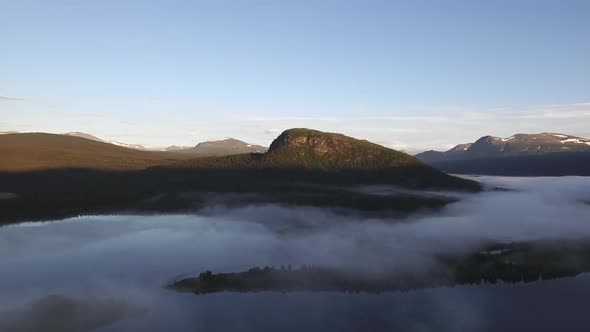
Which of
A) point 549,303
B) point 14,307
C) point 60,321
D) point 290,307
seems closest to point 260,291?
point 290,307

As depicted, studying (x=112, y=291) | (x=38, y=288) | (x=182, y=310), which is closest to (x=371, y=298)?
(x=182, y=310)

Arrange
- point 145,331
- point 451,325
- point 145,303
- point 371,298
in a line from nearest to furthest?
1. point 145,331
2. point 451,325
3. point 145,303
4. point 371,298

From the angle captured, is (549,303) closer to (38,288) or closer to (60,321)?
(60,321)

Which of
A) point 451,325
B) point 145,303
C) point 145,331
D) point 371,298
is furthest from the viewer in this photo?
point 371,298

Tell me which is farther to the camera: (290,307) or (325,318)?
(290,307)

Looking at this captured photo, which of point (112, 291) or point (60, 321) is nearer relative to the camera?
point (60, 321)

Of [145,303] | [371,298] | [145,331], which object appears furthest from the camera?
[371,298]

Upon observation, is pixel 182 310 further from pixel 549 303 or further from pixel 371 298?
pixel 549 303

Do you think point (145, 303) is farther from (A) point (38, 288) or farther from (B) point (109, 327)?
(A) point (38, 288)
